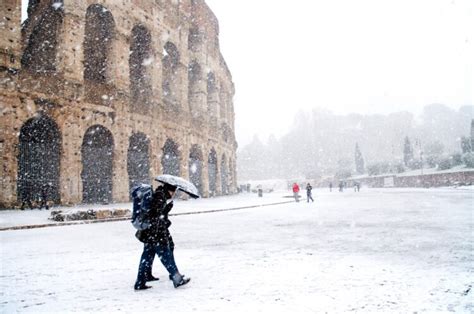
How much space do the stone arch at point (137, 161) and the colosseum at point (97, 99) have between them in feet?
0.21

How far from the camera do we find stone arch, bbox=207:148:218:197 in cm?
2986

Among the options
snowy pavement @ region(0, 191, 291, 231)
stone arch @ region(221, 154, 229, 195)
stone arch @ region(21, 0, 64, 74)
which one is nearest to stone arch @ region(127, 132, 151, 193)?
snowy pavement @ region(0, 191, 291, 231)

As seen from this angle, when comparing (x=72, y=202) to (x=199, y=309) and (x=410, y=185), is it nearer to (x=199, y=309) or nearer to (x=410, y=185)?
(x=199, y=309)

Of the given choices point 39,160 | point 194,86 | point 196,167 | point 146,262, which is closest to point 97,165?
point 39,160

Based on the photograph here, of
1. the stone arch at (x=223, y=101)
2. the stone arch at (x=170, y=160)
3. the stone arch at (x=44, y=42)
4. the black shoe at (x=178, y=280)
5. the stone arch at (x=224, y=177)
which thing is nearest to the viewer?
the black shoe at (x=178, y=280)

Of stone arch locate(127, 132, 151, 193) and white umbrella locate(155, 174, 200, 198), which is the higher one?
stone arch locate(127, 132, 151, 193)

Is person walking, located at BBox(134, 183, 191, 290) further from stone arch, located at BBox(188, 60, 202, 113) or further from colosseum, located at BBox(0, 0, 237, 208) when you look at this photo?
stone arch, located at BBox(188, 60, 202, 113)

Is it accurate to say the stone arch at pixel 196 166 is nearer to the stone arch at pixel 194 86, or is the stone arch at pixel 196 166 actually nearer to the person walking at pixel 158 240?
the stone arch at pixel 194 86

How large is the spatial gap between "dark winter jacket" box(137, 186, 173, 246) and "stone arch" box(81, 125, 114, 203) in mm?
16255

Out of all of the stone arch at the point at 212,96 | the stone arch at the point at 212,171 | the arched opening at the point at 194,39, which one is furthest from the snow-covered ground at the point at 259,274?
the stone arch at the point at 212,96

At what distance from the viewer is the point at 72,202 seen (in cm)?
1662

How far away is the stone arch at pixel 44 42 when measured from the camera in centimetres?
1880

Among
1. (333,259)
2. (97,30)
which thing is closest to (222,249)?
(333,259)

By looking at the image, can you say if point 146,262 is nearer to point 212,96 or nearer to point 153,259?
point 153,259
